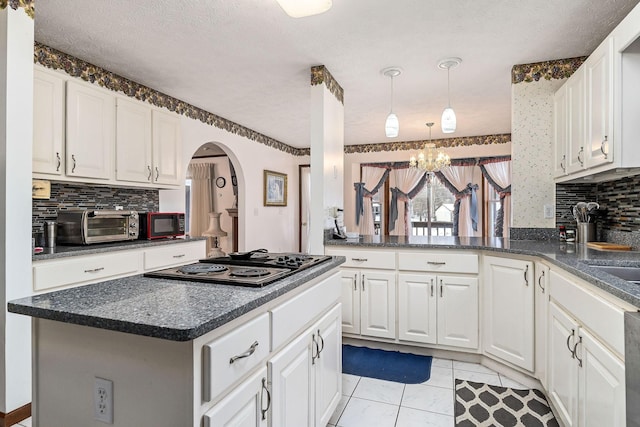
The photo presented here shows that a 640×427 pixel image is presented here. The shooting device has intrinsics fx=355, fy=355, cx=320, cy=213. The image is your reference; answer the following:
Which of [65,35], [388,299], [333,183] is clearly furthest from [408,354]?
[65,35]

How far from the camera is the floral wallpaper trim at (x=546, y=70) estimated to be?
287 cm

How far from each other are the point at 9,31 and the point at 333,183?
94.1 inches

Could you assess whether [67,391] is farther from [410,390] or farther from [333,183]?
[333,183]

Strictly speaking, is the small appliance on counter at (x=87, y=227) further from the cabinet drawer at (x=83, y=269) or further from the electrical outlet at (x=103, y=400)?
the electrical outlet at (x=103, y=400)

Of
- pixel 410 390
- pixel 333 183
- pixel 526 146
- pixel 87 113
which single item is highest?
pixel 87 113

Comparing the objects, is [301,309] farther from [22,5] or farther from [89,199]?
[89,199]

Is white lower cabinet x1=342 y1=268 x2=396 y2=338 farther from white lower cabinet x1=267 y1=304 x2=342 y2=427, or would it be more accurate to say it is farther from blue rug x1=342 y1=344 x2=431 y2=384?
white lower cabinet x1=267 y1=304 x2=342 y2=427

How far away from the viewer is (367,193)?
6.48m

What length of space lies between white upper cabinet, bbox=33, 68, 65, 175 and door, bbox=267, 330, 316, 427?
2.25 metres

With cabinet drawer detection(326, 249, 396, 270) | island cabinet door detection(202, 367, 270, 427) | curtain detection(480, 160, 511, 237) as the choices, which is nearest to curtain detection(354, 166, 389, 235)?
curtain detection(480, 160, 511, 237)

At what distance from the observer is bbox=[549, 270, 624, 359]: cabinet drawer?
1226 mm

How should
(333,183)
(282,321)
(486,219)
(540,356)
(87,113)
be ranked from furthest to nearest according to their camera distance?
(486,219) → (333,183) → (87,113) → (540,356) → (282,321)

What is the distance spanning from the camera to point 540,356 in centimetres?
218

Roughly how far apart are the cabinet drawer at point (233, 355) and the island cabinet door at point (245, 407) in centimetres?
4
